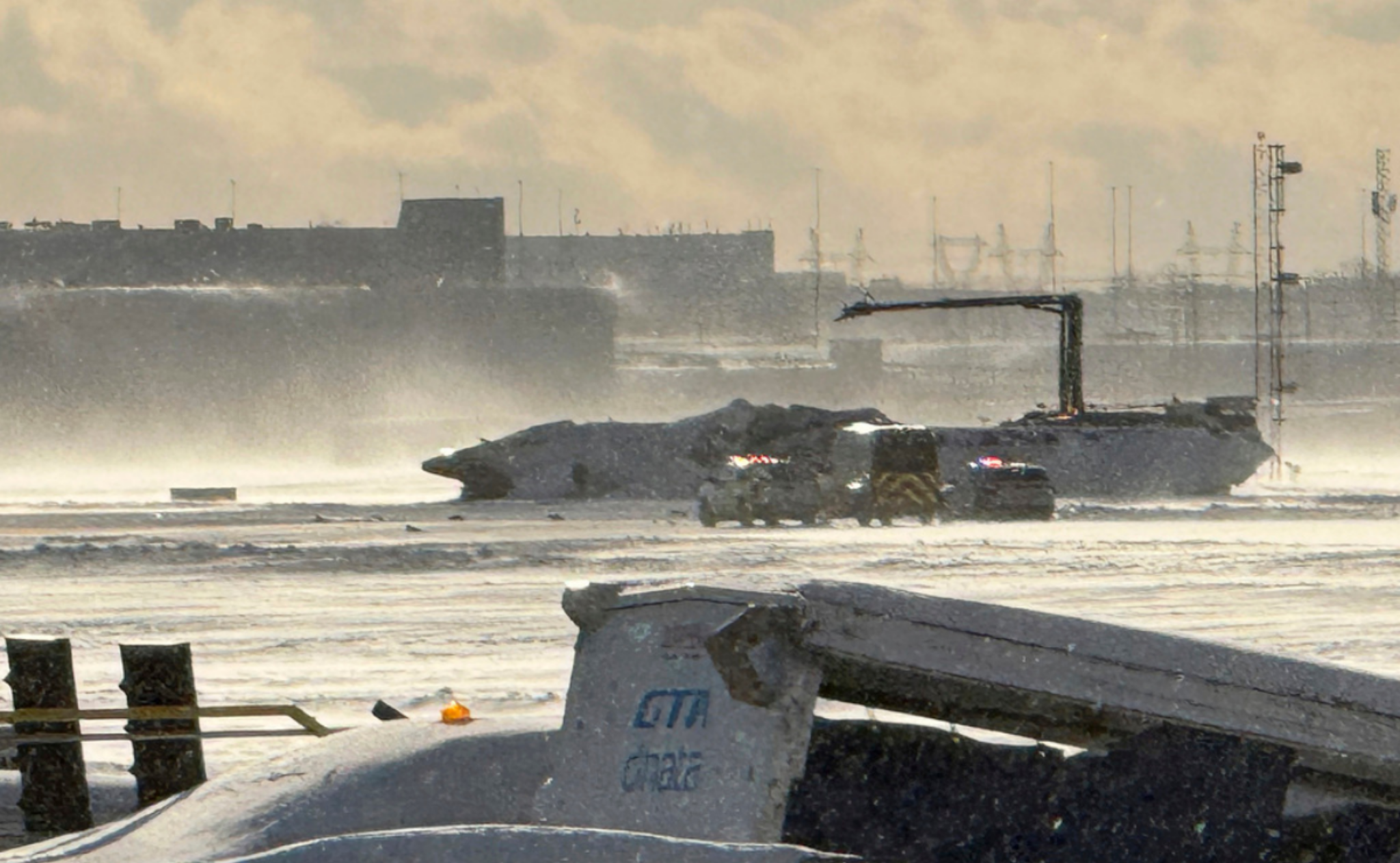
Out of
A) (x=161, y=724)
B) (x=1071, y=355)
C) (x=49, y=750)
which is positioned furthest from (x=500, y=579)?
(x=1071, y=355)

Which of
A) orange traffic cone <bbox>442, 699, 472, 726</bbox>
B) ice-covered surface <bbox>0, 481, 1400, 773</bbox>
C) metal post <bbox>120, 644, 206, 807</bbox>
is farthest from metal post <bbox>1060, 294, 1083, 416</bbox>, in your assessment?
orange traffic cone <bbox>442, 699, 472, 726</bbox>

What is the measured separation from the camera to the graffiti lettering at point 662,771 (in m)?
3.88

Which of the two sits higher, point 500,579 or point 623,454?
point 623,454

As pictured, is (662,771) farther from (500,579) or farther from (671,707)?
(500,579)

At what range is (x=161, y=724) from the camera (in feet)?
24.7

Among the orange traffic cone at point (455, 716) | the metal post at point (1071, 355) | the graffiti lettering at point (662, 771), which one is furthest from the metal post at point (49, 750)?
the metal post at point (1071, 355)

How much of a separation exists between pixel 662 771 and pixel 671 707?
0.12m

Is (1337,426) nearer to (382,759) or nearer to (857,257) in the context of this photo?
(857,257)

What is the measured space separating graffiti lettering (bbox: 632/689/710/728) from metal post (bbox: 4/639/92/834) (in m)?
3.56

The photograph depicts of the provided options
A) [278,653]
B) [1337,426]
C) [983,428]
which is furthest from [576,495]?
[1337,426]

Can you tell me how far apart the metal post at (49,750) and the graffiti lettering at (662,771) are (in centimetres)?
354

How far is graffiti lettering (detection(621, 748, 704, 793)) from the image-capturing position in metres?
3.88

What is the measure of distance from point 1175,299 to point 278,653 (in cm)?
12891

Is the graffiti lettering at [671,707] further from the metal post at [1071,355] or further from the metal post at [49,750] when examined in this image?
the metal post at [1071,355]
